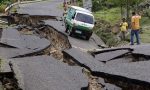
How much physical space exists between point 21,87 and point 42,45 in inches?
356

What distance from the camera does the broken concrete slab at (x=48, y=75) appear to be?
12219 mm

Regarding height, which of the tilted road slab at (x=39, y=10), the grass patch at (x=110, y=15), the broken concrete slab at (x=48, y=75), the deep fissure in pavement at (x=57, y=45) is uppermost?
the broken concrete slab at (x=48, y=75)

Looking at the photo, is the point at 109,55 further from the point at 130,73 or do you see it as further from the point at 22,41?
the point at 22,41

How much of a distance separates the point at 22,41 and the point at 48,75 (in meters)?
8.09

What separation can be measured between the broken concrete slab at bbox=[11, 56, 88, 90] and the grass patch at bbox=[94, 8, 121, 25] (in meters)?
19.2

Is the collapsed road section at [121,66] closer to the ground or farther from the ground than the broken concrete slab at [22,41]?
farther from the ground

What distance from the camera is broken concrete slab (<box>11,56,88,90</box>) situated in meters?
12.2

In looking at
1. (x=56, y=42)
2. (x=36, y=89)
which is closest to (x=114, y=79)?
(x=36, y=89)

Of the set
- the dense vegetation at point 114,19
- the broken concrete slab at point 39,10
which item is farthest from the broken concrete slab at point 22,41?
the broken concrete slab at point 39,10

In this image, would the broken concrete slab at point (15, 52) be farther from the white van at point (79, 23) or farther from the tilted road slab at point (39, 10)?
the tilted road slab at point (39, 10)

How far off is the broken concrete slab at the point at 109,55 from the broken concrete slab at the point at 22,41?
10.1 feet

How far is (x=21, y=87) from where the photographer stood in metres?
11.5

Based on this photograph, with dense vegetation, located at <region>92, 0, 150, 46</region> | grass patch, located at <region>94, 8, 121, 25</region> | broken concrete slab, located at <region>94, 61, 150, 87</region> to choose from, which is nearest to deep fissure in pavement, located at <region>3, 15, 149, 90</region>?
broken concrete slab, located at <region>94, 61, 150, 87</region>

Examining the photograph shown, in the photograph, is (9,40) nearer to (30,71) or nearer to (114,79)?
(30,71)
